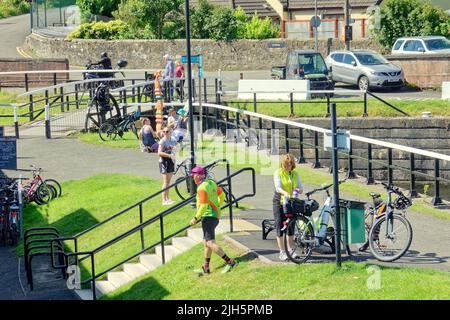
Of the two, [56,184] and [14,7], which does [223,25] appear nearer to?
[14,7]

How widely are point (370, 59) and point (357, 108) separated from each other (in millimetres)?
7891

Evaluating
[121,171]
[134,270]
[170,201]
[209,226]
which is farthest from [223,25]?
[209,226]

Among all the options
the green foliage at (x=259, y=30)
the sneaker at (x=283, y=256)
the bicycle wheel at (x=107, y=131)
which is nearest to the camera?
the sneaker at (x=283, y=256)

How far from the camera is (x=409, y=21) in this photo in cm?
5038

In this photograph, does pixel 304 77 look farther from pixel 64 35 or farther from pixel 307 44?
pixel 64 35

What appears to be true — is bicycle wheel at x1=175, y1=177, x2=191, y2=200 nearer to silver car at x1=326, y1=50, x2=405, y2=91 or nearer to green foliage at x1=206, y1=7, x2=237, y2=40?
silver car at x1=326, y1=50, x2=405, y2=91

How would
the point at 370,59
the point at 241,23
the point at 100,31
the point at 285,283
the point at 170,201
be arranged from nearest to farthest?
1. the point at 285,283
2. the point at 170,201
3. the point at 370,59
4. the point at 241,23
5. the point at 100,31

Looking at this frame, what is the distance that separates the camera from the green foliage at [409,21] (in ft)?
165

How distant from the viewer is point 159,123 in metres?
31.0

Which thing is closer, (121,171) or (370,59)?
(121,171)

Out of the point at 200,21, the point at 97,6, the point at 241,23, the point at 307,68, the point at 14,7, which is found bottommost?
the point at 307,68

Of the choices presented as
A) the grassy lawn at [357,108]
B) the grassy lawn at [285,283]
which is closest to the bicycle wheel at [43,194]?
the grassy lawn at [285,283]

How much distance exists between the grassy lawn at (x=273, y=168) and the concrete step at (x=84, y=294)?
602cm

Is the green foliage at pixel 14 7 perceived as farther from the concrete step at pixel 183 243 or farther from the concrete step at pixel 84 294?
the concrete step at pixel 84 294
